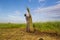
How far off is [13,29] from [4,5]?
43 centimetres

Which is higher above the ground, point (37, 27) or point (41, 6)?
point (41, 6)

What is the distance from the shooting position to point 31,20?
227 centimetres

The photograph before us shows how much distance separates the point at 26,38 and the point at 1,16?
547 millimetres

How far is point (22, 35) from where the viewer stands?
2.24 m

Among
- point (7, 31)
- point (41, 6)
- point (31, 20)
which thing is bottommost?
point (7, 31)

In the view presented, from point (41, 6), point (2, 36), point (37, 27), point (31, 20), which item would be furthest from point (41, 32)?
point (2, 36)

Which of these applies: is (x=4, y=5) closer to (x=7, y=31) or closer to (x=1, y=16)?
(x=1, y=16)

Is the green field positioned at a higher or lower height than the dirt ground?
higher

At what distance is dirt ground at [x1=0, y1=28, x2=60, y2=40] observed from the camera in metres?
2.22

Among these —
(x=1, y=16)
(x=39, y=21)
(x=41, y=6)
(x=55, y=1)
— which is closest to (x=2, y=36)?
(x=1, y=16)

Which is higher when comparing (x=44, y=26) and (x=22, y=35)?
(x=44, y=26)

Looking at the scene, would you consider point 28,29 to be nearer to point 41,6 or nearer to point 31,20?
point 31,20

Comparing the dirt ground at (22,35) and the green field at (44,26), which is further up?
the green field at (44,26)

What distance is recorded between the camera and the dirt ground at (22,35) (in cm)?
222
